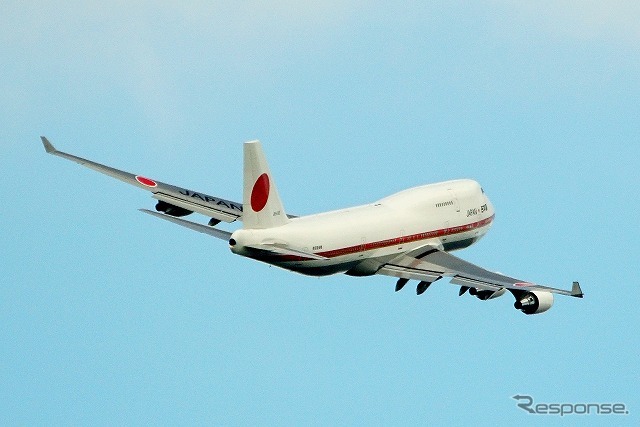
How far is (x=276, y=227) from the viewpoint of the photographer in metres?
74.5

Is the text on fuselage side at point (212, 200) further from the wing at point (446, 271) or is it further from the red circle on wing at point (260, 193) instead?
the red circle on wing at point (260, 193)

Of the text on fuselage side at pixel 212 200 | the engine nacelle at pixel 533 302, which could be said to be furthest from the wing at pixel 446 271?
the text on fuselage side at pixel 212 200

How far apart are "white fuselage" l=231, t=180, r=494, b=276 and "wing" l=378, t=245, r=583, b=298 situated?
574 mm

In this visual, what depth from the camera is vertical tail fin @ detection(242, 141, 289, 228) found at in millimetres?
71750

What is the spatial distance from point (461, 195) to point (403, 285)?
8.65m

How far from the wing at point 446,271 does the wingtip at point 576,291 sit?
1398 millimetres

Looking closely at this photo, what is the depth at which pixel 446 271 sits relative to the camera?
7912 cm

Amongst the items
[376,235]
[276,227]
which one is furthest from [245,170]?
[376,235]

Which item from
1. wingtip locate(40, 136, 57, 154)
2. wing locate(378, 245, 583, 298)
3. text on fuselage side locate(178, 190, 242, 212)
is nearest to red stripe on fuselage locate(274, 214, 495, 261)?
wing locate(378, 245, 583, 298)

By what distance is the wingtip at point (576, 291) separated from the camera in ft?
233

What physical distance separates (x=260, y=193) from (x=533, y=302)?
16.1m

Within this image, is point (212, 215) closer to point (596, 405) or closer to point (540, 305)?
point (540, 305)

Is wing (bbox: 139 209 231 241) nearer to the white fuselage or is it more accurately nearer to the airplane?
the airplane

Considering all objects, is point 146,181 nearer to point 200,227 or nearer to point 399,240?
point 200,227
